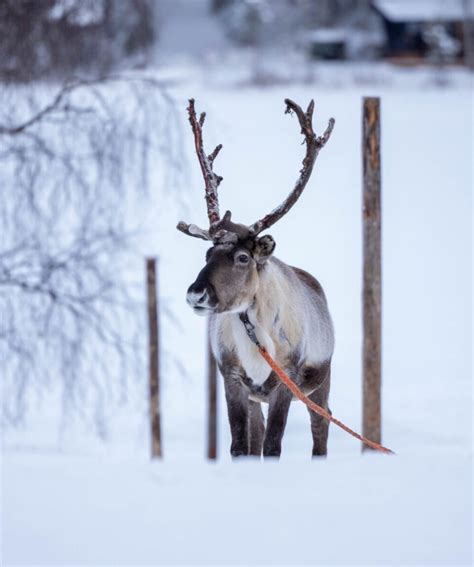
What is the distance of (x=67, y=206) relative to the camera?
9664mm

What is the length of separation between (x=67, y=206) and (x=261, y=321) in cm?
641

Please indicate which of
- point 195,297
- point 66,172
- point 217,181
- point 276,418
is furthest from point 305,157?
→ point 66,172

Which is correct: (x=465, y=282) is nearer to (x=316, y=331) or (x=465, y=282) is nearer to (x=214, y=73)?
(x=316, y=331)

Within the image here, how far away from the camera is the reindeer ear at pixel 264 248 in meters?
3.27

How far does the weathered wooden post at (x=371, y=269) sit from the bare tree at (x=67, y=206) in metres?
3.57

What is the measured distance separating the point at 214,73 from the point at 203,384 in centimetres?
2129

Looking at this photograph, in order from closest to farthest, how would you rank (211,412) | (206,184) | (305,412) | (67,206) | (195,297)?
(195,297) < (206,184) < (305,412) < (67,206) < (211,412)

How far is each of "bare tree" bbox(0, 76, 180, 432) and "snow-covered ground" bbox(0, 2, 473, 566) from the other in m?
0.60

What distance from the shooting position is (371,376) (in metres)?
6.30

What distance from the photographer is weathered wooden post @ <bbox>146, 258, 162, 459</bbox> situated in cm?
923

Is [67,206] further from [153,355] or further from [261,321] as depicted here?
[261,321]

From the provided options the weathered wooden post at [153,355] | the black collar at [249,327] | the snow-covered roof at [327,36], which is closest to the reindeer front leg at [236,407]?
the black collar at [249,327]

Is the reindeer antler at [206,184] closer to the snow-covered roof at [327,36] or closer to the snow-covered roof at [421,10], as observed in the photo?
the snow-covered roof at [421,10]

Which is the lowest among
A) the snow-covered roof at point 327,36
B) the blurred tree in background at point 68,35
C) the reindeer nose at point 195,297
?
the reindeer nose at point 195,297
